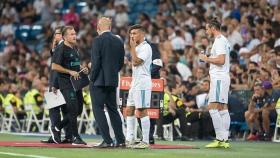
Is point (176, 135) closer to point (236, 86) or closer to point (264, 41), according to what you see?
point (236, 86)

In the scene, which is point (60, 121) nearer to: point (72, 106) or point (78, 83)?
point (72, 106)

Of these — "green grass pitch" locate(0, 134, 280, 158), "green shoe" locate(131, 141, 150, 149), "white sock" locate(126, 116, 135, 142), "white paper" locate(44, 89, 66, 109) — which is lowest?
"green grass pitch" locate(0, 134, 280, 158)

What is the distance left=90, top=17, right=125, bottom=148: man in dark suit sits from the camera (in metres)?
14.9

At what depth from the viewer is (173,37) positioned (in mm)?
26812

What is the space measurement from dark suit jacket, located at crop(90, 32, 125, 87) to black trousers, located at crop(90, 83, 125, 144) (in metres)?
0.17

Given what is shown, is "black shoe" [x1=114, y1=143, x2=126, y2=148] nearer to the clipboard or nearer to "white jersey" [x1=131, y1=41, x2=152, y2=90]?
"white jersey" [x1=131, y1=41, x2=152, y2=90]

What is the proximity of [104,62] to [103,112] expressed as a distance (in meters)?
0.87

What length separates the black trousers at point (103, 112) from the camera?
587 inches

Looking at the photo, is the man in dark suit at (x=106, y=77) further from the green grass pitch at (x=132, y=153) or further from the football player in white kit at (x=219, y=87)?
the football player in white kit at (x=219, y=87)

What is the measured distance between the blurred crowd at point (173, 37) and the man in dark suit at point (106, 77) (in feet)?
17.4

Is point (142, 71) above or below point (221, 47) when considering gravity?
below

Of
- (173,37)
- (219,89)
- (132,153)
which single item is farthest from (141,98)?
(173,37)

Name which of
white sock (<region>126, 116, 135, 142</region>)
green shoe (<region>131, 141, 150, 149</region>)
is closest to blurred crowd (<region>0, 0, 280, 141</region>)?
white sock (<region>126, 116, 135, 142</region>)

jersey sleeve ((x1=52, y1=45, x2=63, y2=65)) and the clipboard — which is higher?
jersey sleeve ((x1=52, y1=45, x2=63, y2=65))
